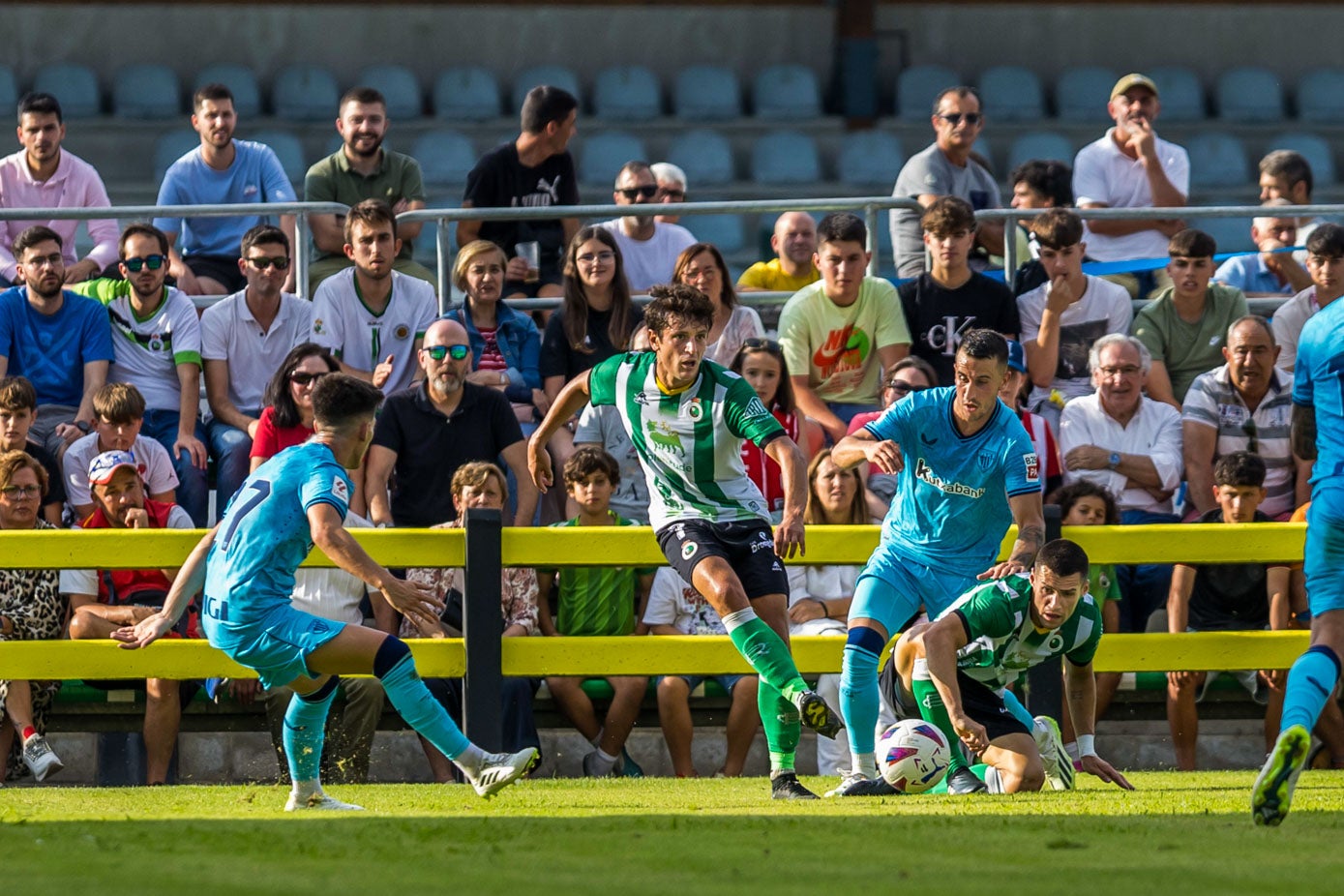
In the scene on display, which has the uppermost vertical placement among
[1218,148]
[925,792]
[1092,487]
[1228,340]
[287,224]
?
[1218,148]

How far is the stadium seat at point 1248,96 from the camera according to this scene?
18312 mm

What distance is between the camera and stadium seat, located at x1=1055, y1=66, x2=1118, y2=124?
1808 cm

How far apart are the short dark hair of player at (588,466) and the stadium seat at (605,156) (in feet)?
23.3

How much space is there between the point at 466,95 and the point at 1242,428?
30.3 ft

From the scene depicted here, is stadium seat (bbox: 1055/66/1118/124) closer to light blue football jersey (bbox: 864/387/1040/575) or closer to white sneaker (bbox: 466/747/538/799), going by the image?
light blue football jersey (bbox: 864/387/1040/575)

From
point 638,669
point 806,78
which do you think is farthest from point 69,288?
point 806,78

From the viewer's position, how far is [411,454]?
9.99m

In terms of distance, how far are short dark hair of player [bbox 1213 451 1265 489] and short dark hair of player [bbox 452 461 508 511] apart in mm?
3691

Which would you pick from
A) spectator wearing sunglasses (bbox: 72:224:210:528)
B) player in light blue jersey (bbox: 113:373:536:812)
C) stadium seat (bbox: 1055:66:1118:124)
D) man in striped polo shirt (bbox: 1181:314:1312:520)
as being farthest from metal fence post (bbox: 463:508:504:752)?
stadium seat (bbox: 1055:66:1118:124)

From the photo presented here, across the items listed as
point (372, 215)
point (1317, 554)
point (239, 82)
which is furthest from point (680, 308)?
point (239, 82)

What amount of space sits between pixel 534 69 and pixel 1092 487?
31.1 feet

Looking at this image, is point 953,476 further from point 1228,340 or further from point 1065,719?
point 1228,340

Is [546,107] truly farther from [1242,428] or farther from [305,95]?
[305,95]

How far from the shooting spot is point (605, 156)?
16.8m
